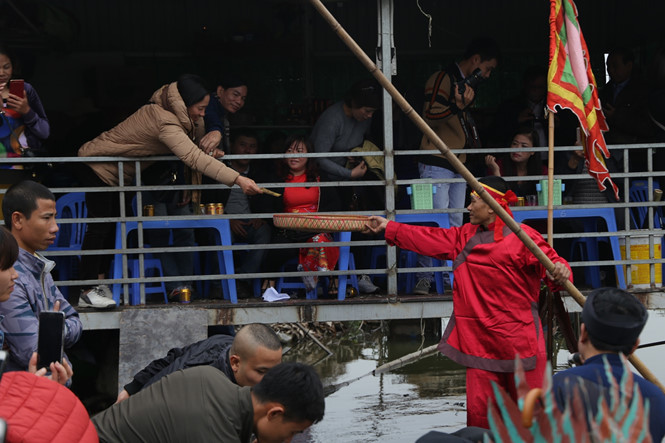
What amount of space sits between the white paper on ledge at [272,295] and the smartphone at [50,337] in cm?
328

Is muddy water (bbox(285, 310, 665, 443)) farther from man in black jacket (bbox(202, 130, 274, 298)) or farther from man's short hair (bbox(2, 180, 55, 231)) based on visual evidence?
man's short hair (bbox(2, 180, 55, 231))

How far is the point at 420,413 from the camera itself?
24.2ft

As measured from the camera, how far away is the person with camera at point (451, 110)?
6.90m

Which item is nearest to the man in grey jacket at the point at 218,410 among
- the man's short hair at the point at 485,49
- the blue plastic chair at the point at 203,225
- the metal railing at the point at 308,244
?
the metal railing at the point at 308,244

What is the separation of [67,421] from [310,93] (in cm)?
686

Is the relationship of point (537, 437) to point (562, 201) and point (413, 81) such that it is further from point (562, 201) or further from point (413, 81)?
point (413, 81)

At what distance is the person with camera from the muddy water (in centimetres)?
116

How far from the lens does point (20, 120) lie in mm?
6305

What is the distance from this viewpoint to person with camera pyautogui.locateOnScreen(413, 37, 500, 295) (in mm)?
6902

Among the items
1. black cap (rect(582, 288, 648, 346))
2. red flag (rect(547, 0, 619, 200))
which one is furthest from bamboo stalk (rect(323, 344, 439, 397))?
black cap (rect(582, 288, 648, 346))

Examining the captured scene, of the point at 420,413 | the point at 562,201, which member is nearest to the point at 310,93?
the point at 562,201

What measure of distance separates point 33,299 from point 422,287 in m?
3.67

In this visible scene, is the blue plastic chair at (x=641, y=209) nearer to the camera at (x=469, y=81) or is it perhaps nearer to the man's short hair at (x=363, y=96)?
the camera at (x=469, y=81)

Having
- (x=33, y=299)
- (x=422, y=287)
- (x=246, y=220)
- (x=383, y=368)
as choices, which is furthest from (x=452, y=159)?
(x=383, y=368)
